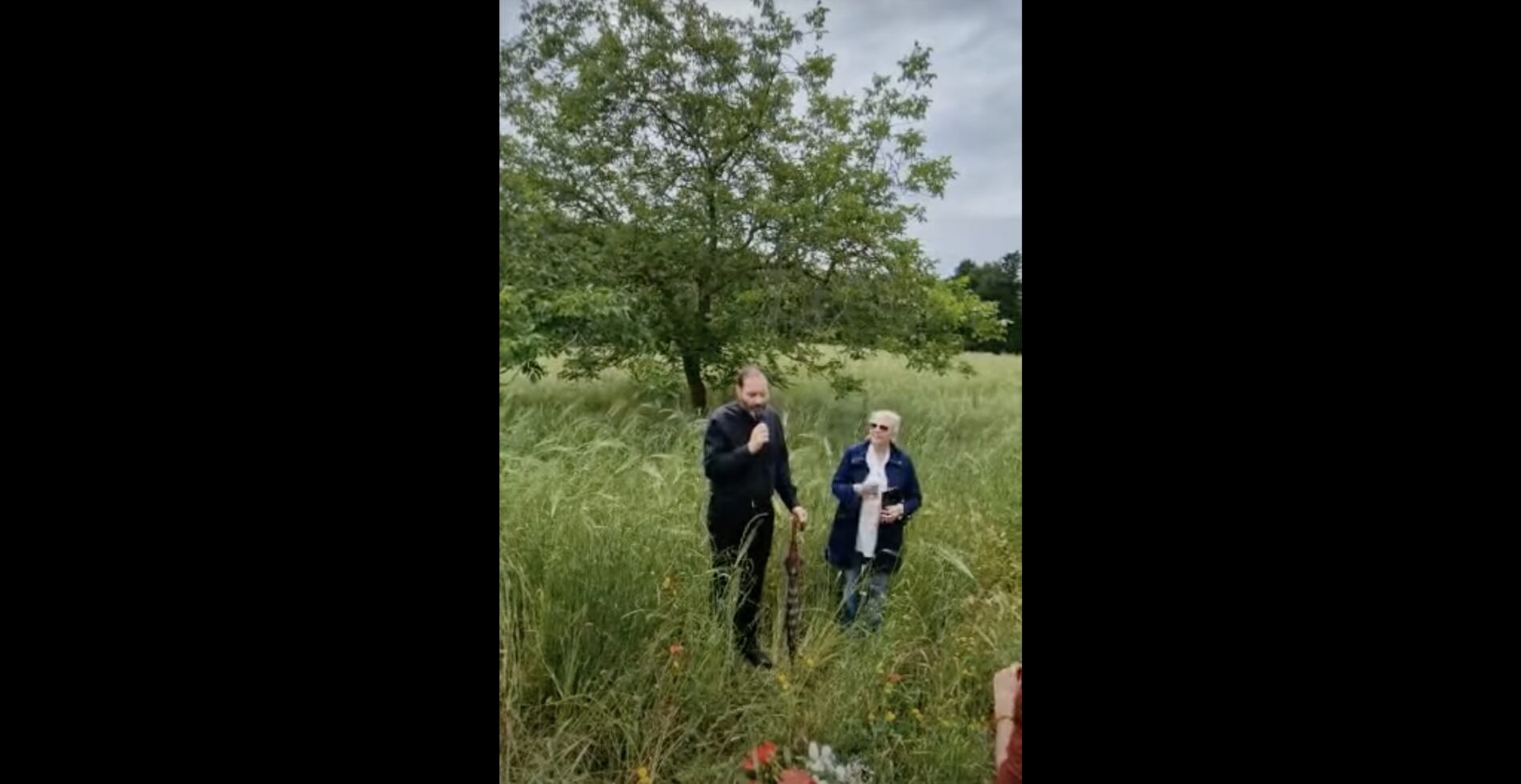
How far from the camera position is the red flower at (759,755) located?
1.87 meters

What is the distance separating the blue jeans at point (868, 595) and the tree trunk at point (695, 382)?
0.54 metres

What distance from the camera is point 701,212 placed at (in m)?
2.08

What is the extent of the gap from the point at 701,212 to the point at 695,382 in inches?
16.7

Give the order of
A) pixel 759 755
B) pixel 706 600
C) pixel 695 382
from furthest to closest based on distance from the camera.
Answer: pixel 695 382 < pixel 706 600 < pixel 759 755

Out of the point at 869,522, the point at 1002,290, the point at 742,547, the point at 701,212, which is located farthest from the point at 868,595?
the point at 701,212

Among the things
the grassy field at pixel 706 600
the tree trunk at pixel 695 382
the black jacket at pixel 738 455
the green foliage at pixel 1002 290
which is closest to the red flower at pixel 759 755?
the grassy field at pixel 706 600

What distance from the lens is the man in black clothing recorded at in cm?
203

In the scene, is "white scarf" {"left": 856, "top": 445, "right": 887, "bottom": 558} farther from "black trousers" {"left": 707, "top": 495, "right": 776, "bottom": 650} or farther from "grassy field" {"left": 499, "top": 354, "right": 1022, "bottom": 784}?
"black trousers" {"left": 707, "top": 495, "right": 776, "bottom": 650}

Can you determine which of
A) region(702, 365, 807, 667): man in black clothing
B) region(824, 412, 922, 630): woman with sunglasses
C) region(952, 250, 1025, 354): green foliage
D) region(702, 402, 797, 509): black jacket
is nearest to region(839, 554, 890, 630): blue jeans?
region(824, 412, 922, 630): woman with sunglasses

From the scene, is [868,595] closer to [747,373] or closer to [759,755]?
[759,755]

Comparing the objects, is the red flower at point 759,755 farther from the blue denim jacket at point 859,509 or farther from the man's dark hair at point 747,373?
the man's dark hair at point 747,373

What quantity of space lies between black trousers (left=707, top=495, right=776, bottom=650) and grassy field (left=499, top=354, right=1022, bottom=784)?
34 mm
